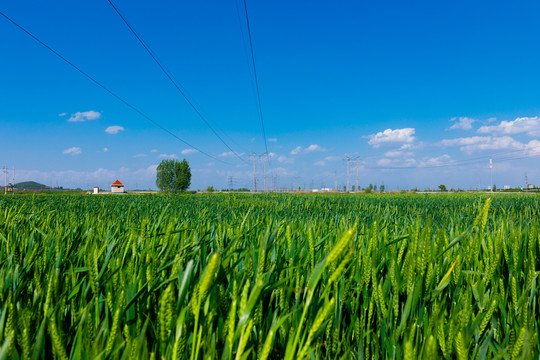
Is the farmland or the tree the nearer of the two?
the farmland

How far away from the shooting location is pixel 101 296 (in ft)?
3.57

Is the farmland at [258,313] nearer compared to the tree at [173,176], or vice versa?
the farmland at [258,313]

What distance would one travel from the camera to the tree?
102812 mm

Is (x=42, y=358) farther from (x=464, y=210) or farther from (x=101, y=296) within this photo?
(x=464, y=210)

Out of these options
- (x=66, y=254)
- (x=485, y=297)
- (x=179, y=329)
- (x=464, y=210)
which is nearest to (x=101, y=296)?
(x=66, y=254)

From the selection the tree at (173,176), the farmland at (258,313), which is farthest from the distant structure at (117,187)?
the farmland at (258,313)

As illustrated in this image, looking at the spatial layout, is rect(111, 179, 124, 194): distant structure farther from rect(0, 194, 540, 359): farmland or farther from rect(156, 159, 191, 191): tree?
rect(0, 194, 540, 359): farmland

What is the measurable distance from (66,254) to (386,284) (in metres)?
1.47

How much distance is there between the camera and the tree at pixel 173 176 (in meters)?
103

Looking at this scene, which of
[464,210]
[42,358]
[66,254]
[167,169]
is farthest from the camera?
[167,169]

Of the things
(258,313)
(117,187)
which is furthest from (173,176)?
(258,313)

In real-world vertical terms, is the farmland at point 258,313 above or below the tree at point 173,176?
below

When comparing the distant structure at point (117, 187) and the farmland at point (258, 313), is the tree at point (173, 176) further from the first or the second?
the farmland at point (258, 313)

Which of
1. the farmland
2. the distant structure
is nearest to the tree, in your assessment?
the distant structure
